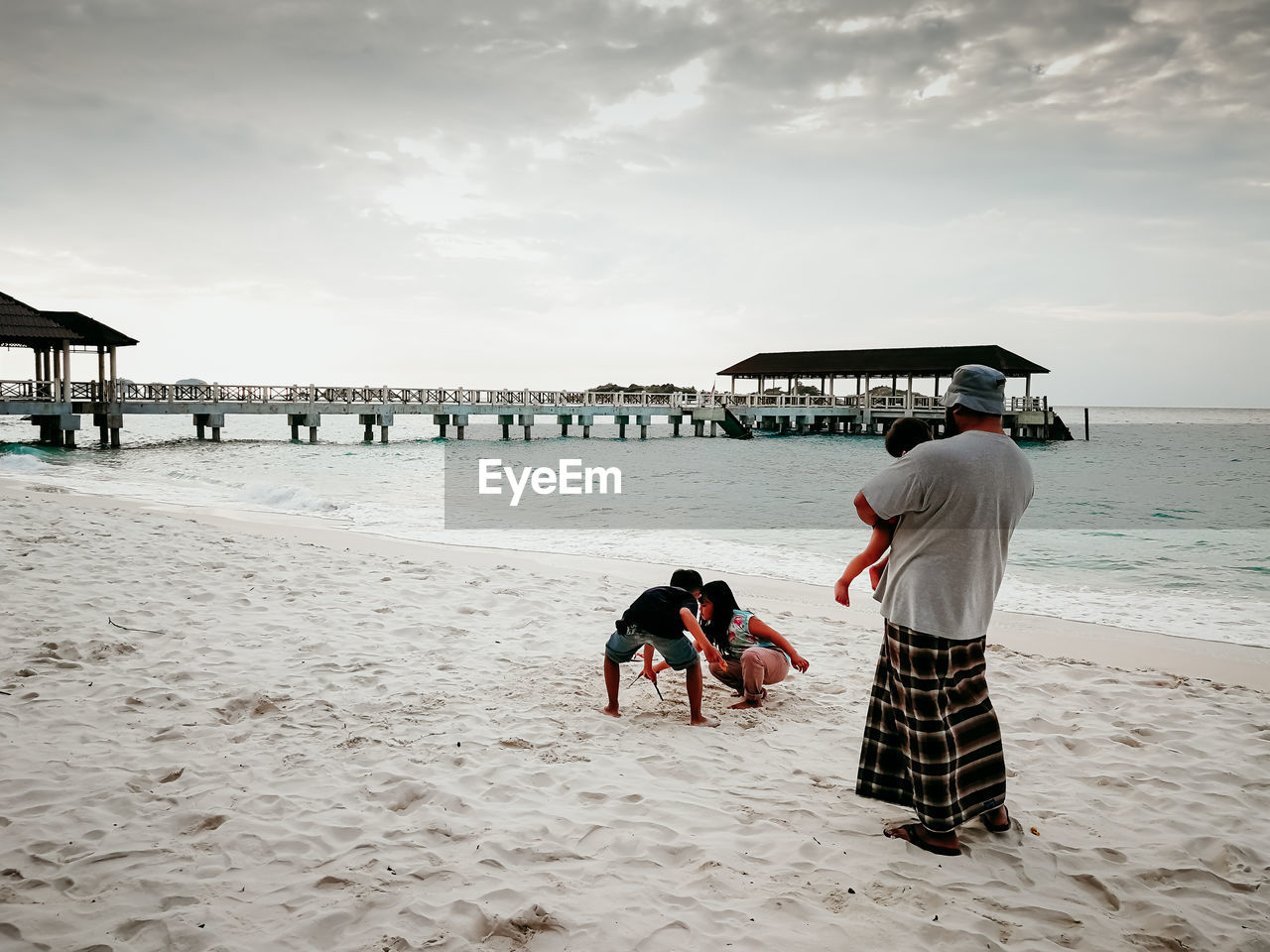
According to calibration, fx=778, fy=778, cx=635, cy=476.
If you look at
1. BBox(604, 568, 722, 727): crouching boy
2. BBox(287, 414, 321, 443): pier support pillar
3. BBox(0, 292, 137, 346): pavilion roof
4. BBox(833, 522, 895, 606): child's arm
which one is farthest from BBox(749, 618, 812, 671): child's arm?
BBox(287, 414, 321, 443): pier support pillar

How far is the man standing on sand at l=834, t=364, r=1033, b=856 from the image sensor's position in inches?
113

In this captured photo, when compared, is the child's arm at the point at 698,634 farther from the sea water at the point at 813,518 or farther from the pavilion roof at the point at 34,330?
the pavilion roof at the point at 34,330

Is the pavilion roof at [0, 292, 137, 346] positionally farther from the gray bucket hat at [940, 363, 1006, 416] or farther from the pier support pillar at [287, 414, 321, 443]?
the gray bucket hat at [940, 363, 1006, 416]

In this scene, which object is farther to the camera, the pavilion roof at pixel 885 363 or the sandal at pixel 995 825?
the pavilion roof at pixel 885 363

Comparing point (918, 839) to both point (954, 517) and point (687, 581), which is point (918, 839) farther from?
point (687, 581)

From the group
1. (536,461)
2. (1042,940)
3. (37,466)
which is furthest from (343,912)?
(536,461)

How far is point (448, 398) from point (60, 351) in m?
19.6

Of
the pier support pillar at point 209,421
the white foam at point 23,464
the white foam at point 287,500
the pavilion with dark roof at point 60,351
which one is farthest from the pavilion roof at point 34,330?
the white foam at point 287,500

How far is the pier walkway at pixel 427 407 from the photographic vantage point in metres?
35.8

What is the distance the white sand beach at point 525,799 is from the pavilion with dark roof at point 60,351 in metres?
31.1

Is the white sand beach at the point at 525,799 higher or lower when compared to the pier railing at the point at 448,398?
lower

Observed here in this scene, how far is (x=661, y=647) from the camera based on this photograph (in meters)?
4.37

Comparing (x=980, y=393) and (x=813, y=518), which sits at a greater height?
(x=980, y=393)

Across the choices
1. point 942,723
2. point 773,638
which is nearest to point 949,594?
point 942,723
